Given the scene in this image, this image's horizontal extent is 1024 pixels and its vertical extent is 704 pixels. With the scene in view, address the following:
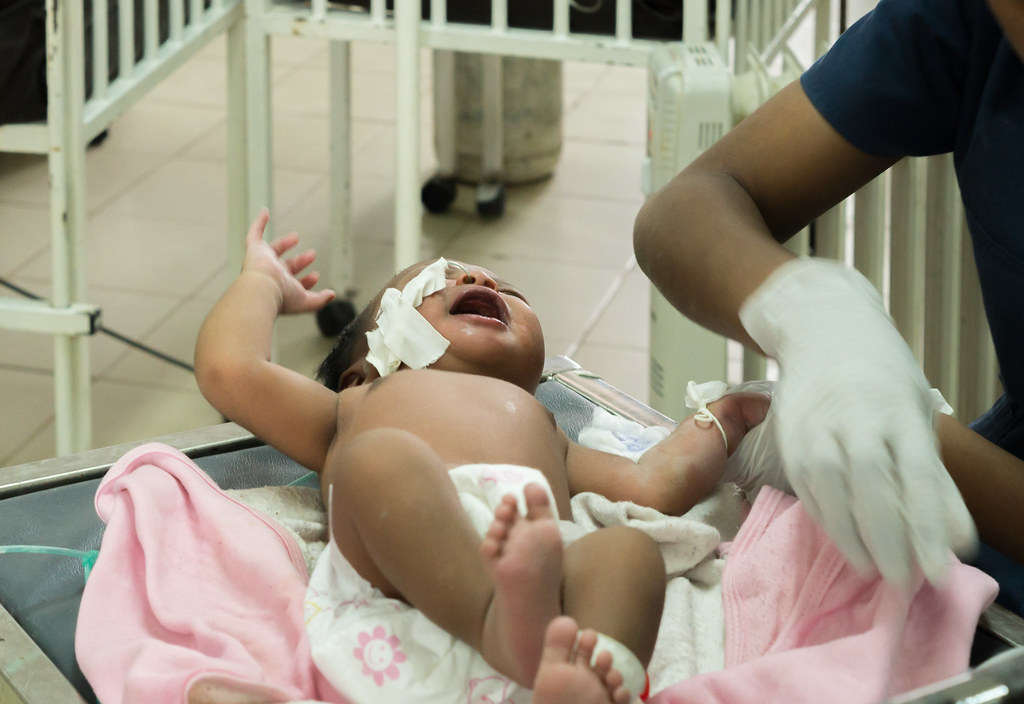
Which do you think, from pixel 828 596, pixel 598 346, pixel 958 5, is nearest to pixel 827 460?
pixel 828 596

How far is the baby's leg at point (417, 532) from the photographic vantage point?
0.86 metres

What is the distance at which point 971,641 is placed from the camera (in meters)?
0.92

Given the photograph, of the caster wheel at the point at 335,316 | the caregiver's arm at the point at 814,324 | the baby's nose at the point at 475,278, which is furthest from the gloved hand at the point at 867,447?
the caster wheel at the point at 335,316

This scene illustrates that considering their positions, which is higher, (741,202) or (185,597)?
(741,202)

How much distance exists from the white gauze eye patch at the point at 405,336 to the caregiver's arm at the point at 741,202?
0.23 metres

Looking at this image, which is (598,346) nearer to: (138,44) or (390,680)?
(138,44)

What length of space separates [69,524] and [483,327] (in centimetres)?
44

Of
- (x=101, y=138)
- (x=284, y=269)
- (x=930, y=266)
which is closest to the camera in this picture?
(x=284, y=269)

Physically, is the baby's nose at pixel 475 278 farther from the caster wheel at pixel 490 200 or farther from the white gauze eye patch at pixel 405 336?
the caster wheel at pixel 490 200

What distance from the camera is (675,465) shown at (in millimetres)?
1138

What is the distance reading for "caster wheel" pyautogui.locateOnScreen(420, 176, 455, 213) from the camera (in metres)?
3.22

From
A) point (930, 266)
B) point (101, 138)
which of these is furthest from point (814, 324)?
point (101, 138)

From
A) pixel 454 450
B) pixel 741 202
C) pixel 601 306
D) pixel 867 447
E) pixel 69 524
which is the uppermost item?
pixel 741 202

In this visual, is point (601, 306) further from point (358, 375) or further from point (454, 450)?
point (454, 450)
